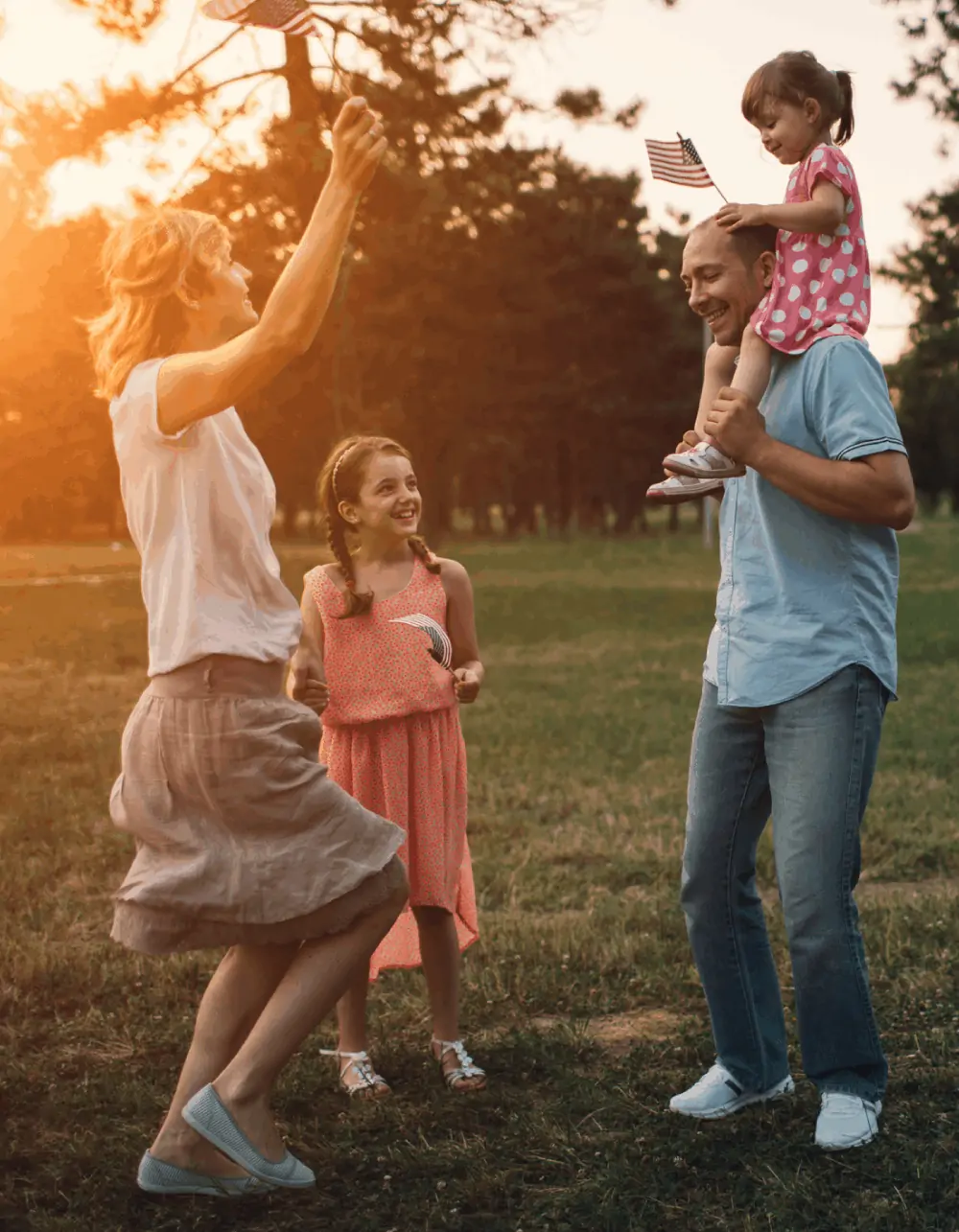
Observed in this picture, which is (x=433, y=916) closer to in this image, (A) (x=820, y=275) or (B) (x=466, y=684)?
(B) (x=466, y=684)

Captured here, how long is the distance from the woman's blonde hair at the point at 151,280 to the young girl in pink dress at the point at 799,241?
3.61ft

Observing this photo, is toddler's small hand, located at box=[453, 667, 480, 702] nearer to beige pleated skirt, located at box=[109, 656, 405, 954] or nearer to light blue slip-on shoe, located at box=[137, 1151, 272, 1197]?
beige pleated skirt, located at box=[109, 656, 405, 954]

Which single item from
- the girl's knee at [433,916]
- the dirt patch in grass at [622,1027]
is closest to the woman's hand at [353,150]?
the girl's knee at [433,916]

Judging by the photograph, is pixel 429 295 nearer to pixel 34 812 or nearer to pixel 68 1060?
pixel 34 812

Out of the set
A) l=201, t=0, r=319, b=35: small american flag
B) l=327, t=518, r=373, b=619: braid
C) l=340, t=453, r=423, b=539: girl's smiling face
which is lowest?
l=327, t=518, r=373, b=619: braid

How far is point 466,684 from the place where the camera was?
174 inches

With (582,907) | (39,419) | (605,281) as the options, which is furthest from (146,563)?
(605,281)

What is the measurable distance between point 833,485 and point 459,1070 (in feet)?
6.54

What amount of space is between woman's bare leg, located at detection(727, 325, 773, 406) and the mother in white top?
983 mm

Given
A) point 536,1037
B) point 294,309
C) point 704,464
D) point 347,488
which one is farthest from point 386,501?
point 536,1037

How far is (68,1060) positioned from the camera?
4.69 meters

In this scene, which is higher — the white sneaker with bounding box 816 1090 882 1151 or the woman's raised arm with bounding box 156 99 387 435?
the woman's raised arm with bounding box 156 99 387 435

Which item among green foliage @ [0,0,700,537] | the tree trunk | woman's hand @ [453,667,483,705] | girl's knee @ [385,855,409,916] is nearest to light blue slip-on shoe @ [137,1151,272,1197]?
girl's knee @ [385,855,409,916]

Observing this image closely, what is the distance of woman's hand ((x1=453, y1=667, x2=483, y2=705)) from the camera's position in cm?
441
